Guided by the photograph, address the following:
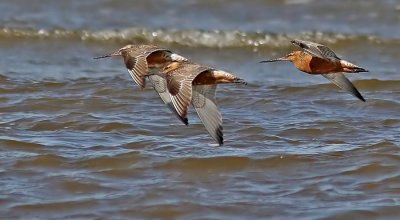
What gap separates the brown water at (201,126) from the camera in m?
6.65

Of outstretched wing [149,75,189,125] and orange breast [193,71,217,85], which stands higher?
orange breast [193,71,217,85]

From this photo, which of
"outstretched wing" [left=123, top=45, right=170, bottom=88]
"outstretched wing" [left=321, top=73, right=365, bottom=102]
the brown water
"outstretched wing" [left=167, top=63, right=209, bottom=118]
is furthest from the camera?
"outstretched wing" [left=321, top=73, right=365, bottom=102]

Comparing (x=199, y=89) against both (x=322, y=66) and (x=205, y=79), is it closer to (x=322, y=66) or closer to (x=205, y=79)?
(x=205, y=79)

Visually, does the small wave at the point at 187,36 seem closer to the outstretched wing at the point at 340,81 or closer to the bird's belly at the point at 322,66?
the outstretched wing at the point at 340,81

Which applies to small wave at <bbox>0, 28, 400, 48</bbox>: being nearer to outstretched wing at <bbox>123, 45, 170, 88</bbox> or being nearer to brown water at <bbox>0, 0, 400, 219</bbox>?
brown water at <bbox>0, 0, 400, 219</bbox>

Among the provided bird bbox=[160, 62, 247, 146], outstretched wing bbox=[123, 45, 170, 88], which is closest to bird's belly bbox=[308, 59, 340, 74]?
bird bbox=[160, 62, 247, 146]

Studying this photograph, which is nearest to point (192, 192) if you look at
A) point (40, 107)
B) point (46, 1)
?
point (40, 107)

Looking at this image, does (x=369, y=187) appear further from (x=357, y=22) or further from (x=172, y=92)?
(x=357, y=22)

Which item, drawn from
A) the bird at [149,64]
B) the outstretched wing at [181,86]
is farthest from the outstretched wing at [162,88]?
the outstretched wing at [181,86]

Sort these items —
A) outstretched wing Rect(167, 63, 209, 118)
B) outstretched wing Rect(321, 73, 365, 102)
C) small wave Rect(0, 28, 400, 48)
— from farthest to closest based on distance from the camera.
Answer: small wave Rect(0, 28, 400, 48) → outstretched wing Rect(321, 73, 365, 102) → outstretched wing Rect(167, 63, 209, 118)

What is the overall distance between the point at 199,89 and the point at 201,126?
0.70 m

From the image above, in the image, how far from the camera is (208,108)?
24.7 feet

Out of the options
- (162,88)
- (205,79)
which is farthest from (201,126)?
(205,79)

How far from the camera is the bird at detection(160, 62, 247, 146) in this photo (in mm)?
7176
